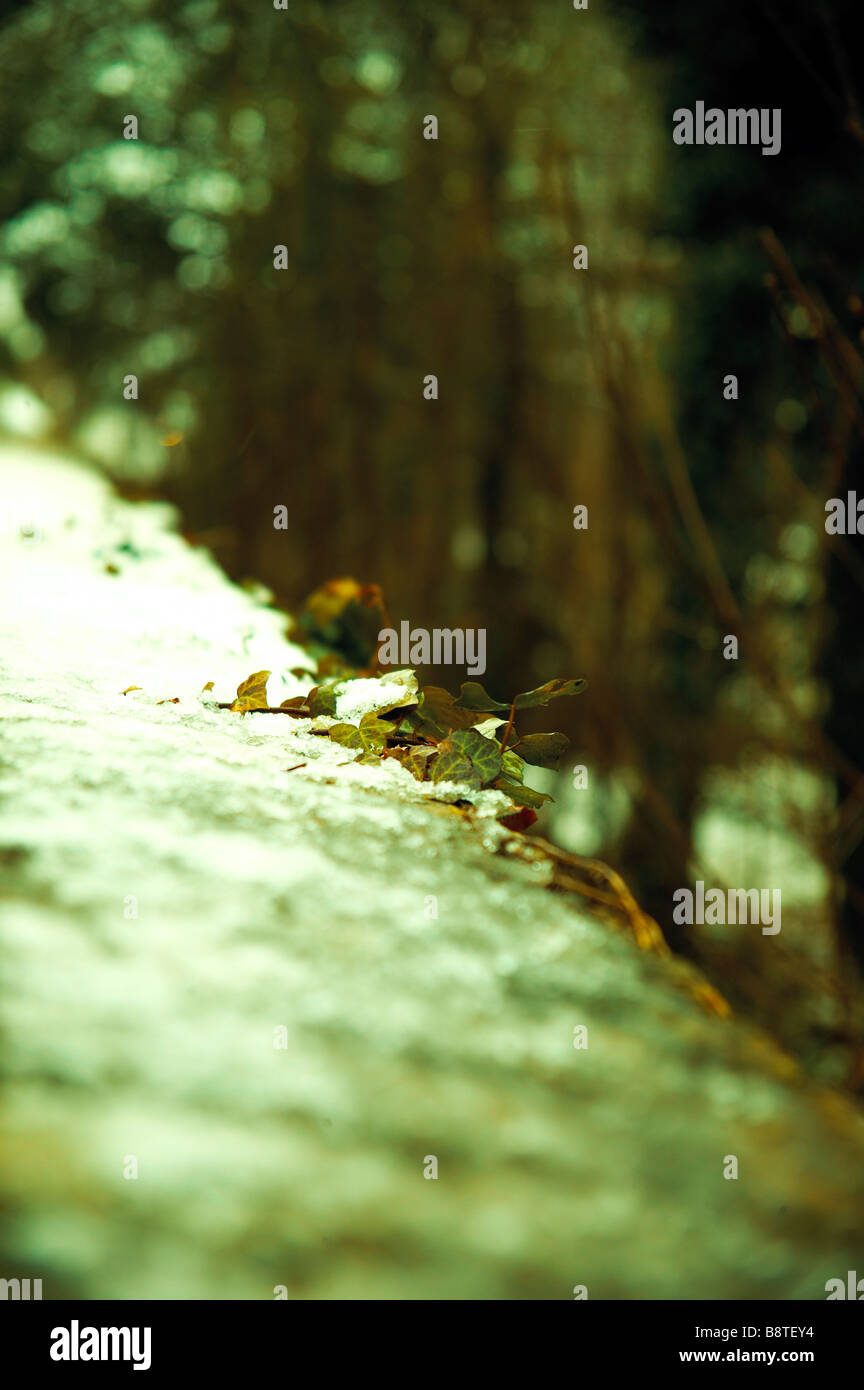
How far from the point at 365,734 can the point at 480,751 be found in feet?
0.46

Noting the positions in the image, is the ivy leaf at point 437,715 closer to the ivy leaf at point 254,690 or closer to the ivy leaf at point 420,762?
the ivy leaf at point 420,762

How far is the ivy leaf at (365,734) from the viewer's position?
3.78 ft

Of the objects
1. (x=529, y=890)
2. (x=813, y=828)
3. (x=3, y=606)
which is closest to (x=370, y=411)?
(x=813, y=828)

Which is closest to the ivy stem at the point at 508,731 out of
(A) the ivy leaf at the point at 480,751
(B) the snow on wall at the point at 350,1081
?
(A) the ivy leaf at the point at 480,751

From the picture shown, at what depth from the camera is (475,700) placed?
4.00ft

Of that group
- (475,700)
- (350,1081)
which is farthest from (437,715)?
(350,1081)

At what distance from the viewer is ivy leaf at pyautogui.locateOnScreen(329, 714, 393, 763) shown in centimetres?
115

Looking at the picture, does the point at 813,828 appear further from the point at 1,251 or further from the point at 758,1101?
the point at 1,251

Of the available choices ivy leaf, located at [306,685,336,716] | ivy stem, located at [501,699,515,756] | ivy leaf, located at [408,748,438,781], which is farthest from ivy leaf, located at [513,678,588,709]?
ivy leaf, located at [306,685,336,716]

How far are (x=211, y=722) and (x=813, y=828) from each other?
194cm

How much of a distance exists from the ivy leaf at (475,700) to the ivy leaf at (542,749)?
0.05 meters

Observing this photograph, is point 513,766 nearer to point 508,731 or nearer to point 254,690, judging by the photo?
point 508,731

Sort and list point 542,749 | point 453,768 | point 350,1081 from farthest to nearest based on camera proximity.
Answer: point 542,749 < point 453,768 < point 350,1081
